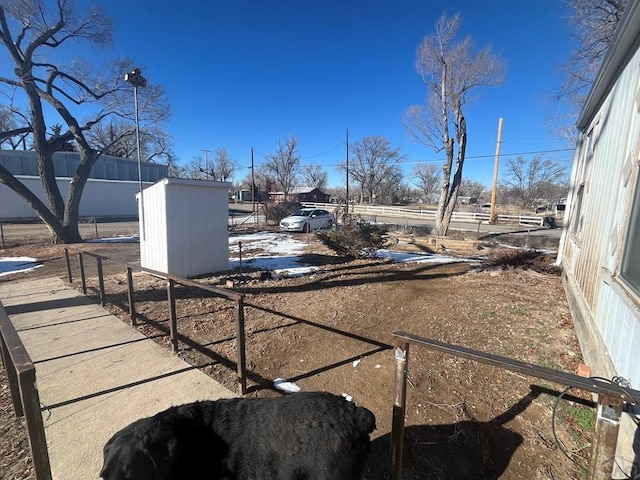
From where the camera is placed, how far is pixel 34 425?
4.69 ft

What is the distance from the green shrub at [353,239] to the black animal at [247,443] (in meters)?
7.69

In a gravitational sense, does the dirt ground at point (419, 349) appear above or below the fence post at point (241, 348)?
below

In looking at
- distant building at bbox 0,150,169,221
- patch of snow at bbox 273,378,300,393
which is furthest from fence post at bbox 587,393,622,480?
distant building at bbox 0,150,169,221

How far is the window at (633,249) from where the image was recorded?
2436mm

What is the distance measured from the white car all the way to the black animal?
15.9 meters

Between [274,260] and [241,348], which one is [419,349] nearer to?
[241,348]

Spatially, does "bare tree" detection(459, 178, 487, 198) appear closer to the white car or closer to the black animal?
the white car

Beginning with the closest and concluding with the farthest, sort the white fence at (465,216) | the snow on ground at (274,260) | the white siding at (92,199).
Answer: the snow on ground at (274,260) < the white siding at (92,199) < the white fence at (465,216)

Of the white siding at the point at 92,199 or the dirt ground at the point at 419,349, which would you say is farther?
the white siding at the point at 92,199

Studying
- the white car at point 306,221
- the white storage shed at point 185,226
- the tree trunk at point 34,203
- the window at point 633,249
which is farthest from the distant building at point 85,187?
the window at point 633,249

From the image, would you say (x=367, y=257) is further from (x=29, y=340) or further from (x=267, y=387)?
(x=29, y=340)

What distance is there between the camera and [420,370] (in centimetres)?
327

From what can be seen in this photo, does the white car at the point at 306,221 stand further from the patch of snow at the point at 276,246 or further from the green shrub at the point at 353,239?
the green shrub at the point at 353,239

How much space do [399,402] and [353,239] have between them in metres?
7.48
